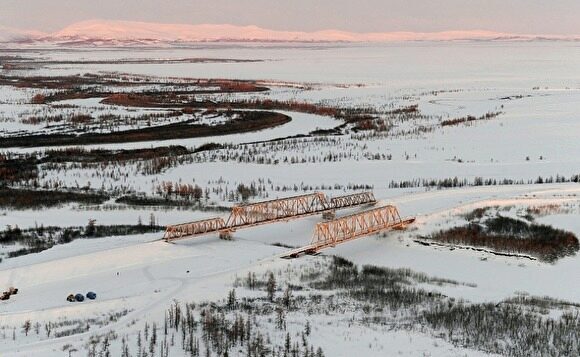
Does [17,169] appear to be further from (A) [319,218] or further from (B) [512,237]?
(B) [512,237]

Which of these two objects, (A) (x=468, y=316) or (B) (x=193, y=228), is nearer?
(A) (x=468, y=316)

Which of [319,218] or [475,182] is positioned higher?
[475,182]

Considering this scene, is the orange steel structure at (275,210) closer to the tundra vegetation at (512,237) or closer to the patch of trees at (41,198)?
the tundra vegetation at (512,237)

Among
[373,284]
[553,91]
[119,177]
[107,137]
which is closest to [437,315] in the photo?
[373,284]

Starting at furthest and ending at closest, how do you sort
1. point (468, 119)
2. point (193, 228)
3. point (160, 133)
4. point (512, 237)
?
point (468, 119) → point (160, 133) → point (512, 237) → point (193, 228)

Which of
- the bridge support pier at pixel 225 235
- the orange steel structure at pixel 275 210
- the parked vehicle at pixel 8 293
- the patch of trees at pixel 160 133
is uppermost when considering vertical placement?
the patch of trees at pixel 160 133

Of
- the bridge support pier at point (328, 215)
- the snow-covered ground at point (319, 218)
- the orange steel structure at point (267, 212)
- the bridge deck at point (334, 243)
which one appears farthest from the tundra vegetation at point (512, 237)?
the orange steel structure at point (267, 212)

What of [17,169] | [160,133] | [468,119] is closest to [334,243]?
[17,169]
